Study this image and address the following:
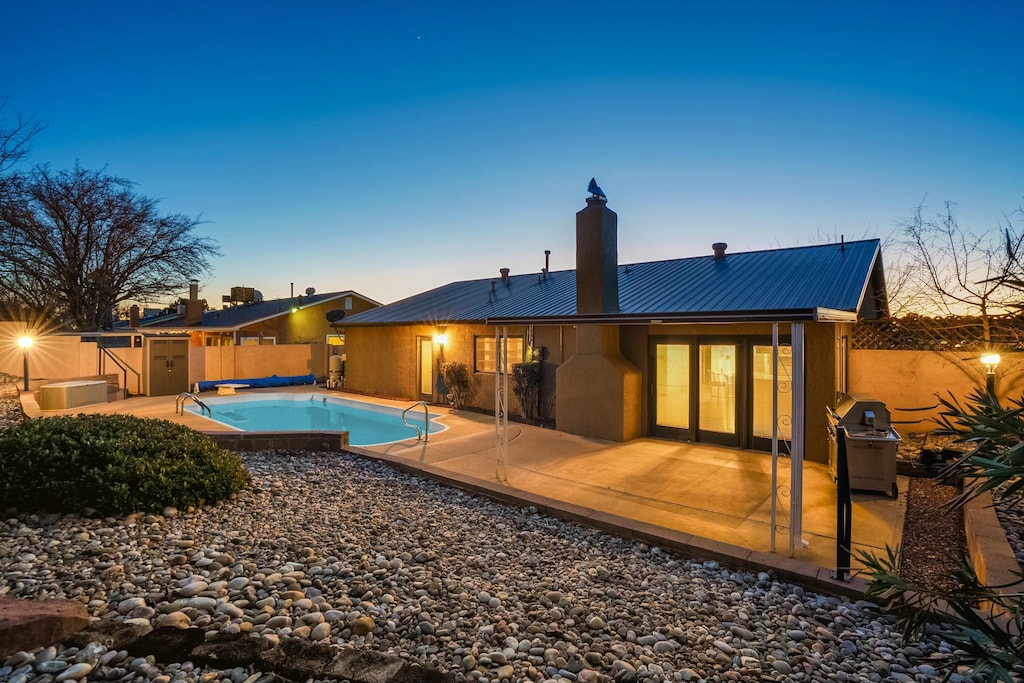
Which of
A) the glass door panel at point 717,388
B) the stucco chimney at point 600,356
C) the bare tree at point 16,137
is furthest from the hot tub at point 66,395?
→ the glass door panel at point 717,388

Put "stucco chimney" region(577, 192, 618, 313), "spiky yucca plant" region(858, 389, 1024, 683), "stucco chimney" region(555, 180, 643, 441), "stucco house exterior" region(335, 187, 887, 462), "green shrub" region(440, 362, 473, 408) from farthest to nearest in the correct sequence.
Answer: "green shrub" region(440, 362, 473, 408)
"stucco chimney" region(577, 192, 618, 313)
"stucco chimney" region(555, 180, 643, 441)
"stucco house exterior" region(335, 187, 887, 462)
"spiky yucca plant" region(858, 389, 1024, 683)

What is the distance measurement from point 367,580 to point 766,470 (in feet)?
19.1

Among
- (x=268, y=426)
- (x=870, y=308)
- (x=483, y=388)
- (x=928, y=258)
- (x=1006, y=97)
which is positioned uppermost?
(x=1006, y=97)

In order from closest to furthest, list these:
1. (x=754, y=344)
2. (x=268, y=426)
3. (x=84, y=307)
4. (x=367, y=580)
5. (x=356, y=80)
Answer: (x=367, y=580) → (x=754, y=344) → (x=356, y=80) → (x=268, y=426) → (x=84, y=307)

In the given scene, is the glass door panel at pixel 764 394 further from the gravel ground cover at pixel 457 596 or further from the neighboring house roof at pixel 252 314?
the neighboring house roof at pixel 252 314

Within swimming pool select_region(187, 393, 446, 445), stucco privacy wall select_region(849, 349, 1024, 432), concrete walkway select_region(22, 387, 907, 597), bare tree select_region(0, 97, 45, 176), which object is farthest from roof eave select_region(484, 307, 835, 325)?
bare tree select_region(0, 97, 45, 176)

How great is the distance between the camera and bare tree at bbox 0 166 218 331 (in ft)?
71.5

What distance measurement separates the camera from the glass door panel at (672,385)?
9.02 m

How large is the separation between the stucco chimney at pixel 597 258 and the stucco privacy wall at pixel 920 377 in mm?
4878

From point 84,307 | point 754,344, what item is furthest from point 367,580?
point 84,307

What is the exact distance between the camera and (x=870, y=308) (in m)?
10.6

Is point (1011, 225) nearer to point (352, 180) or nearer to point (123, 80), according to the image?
point (352, 180)

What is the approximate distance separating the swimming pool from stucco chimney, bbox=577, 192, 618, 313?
4.12 m

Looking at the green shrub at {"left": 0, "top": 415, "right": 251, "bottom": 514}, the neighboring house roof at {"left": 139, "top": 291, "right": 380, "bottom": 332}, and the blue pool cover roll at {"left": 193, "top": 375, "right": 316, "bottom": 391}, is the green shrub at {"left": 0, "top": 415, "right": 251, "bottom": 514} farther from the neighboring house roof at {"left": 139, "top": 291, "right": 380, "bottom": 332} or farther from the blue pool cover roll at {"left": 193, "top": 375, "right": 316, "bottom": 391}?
the neighboring house roof at {"left": 139, "top": 291, "right": 380, "bottom": 332}
